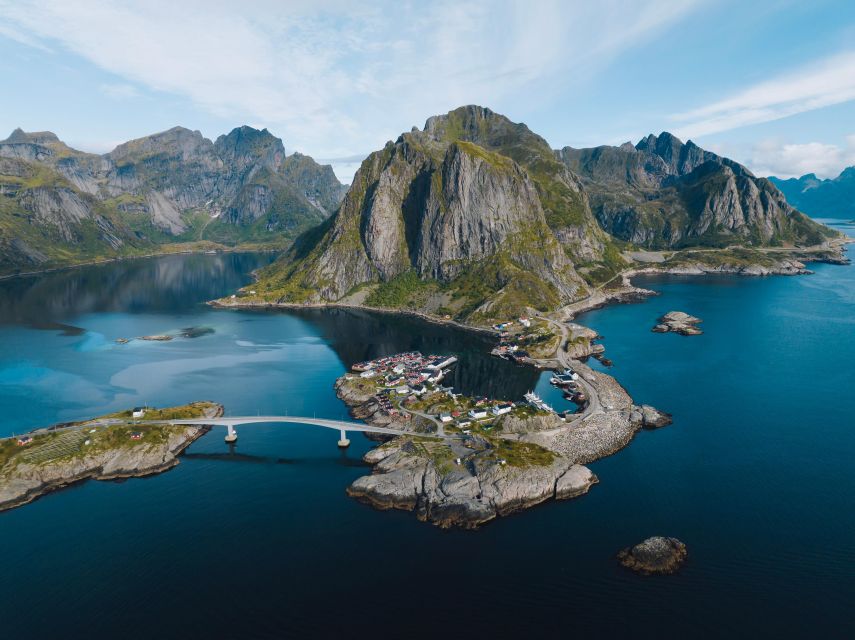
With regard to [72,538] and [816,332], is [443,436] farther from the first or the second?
[816,332]

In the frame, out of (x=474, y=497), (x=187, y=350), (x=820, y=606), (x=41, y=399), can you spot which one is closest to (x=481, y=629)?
(x=474, y=497)

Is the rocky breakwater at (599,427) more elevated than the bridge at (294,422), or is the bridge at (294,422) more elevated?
the bridge at (294,422)

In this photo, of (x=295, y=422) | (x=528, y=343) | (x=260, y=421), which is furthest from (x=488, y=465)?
(x=528, y=343)

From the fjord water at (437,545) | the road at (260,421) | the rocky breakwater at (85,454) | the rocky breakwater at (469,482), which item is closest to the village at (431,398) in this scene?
the road at (260,421)

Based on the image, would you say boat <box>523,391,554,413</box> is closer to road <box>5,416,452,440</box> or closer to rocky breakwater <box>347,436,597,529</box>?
rocky breakwater <box>347,436,597,529</box>

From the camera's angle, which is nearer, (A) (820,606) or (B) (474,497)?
(A) (820,606)

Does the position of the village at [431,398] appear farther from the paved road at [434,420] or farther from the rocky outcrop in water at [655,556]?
the rocky outcrop in water at [655,556]
